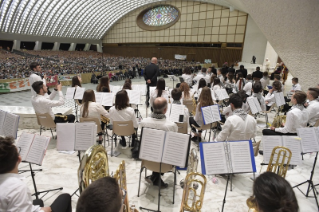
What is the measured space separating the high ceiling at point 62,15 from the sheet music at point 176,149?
25303 millimetres

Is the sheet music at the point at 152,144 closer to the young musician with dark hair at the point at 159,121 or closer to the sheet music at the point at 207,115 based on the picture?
the young musician with dark hair at the point at 159,121

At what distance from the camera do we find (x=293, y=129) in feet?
11.8

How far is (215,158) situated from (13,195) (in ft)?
6.56

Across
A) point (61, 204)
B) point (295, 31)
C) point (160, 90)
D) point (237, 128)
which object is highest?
point (295, 31)

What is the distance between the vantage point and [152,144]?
8.09 feet

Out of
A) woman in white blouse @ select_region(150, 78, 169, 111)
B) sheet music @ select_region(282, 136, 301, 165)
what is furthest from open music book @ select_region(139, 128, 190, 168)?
woman in white blouse @ select_region(150, 78, 169, 111)

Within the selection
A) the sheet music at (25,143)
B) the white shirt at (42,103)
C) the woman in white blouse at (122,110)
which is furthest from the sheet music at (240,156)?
the white shirt at (42,103)

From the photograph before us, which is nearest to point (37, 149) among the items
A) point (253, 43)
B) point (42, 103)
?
point (42, 103)

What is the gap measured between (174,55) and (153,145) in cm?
2921

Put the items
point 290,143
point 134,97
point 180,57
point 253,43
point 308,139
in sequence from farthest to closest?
point 180,57 → point 253,43 → point 134,97 → point 308,139 → point 290,143

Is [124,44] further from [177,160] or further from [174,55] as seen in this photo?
[177,160]

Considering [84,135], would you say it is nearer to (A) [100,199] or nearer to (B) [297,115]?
(A) [100,199]

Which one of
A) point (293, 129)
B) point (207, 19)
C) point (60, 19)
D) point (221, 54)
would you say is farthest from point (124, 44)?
point (293, 129)

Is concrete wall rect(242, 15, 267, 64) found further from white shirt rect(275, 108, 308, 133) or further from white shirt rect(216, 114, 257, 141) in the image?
white shirt rect(216, 114, 257, 141)
